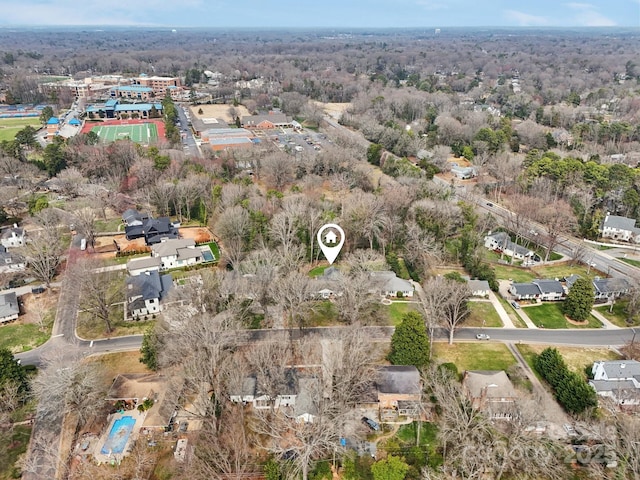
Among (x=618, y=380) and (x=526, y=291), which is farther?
(x=526, y=291)

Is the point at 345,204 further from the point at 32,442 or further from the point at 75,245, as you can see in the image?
the point at 32,442

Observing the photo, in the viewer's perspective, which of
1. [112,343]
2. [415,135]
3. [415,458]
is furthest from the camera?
[415,135]

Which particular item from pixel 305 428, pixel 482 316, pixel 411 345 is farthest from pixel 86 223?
pixel 482 316

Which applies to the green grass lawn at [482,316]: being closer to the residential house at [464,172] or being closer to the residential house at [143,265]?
the residential house at [143,265]

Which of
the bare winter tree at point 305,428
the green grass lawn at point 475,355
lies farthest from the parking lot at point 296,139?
the bare winter tree at point 305,428

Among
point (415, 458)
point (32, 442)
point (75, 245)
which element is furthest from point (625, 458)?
point (75, 245)

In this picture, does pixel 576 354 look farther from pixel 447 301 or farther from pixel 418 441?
pixel 418 441
